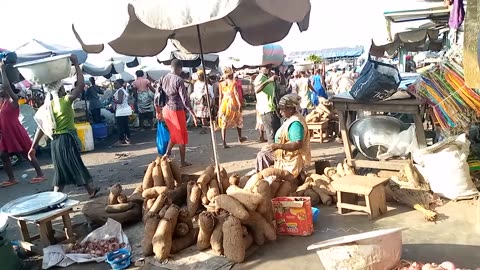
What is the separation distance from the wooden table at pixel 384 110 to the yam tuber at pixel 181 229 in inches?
115

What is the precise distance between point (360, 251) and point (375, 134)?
3.34 m

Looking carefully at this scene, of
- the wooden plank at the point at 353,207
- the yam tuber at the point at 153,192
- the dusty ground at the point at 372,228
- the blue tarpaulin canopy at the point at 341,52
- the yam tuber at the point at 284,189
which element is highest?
the blue tarpaulin canopy at the point at 341,52

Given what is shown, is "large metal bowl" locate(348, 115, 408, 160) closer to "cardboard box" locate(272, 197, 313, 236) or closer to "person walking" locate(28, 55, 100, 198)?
"cardboard box" locate(272, 197, 313, 236)

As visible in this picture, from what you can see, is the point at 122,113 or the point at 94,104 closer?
the point at 122,113

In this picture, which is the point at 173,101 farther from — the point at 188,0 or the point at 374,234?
the point at 374,234

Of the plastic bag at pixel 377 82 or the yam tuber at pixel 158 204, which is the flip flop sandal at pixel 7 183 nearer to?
the yam tuber at pixel 158 204

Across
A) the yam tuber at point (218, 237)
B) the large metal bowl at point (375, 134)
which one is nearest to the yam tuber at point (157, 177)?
the yam tuber at point (218, 237)

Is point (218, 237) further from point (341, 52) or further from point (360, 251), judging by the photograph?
point (341, 52)

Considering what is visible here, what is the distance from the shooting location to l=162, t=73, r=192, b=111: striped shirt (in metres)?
7.35

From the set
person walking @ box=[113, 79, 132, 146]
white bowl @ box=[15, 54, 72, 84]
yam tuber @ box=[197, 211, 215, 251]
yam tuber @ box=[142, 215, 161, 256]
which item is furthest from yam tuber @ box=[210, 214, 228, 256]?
person walking @ box=[113, 79, 132, 146]

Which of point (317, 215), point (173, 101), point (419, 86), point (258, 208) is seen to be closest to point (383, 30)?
point (419, 86)

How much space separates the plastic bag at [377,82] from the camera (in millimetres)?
5452

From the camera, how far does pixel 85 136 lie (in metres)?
10.8

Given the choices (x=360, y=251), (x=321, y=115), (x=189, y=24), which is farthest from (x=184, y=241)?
(x=321, y=115)
